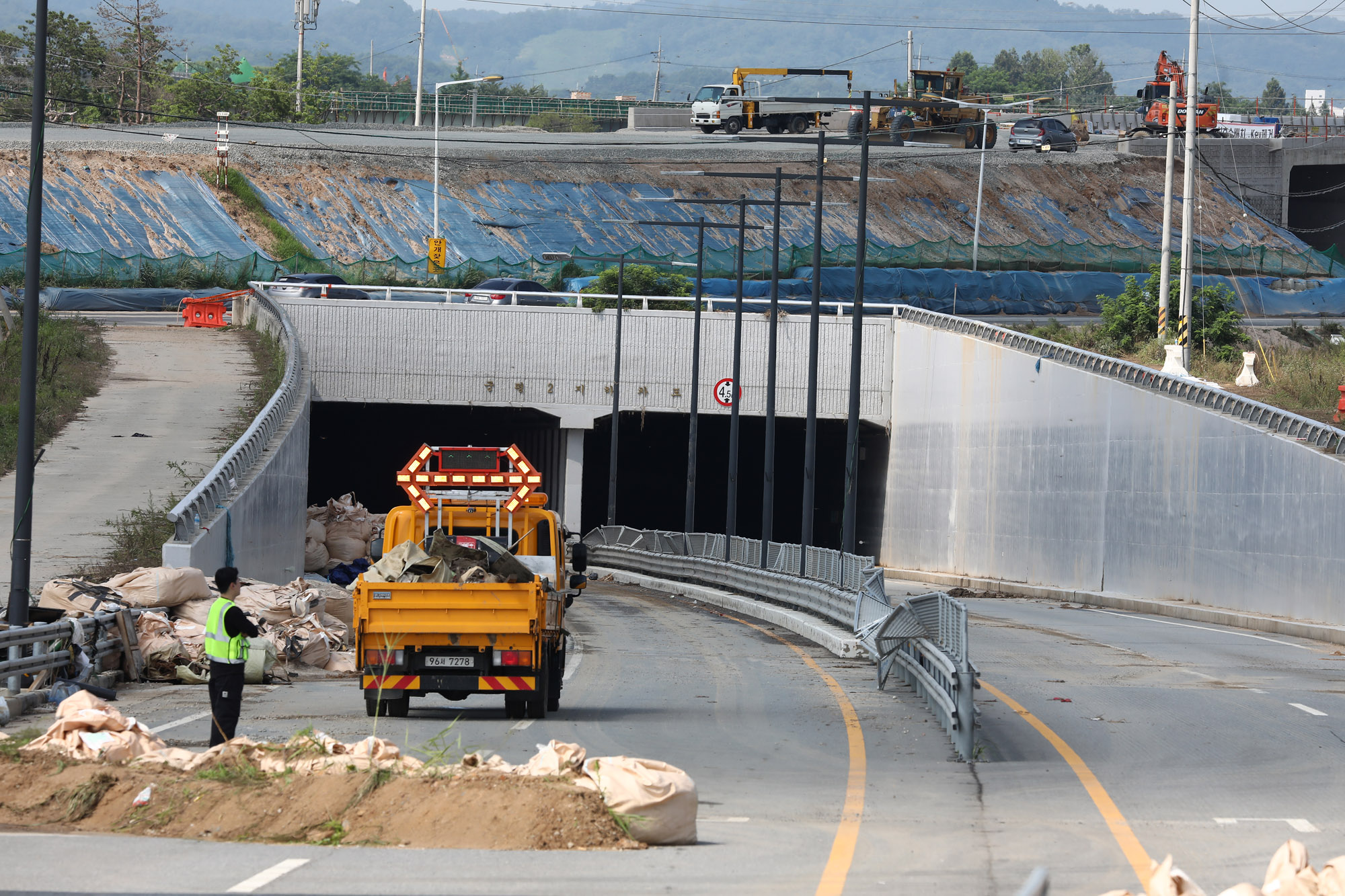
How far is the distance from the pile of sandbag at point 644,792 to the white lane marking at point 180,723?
18.2 feet

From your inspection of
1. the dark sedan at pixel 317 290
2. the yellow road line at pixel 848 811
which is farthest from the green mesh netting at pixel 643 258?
the yellow road line at pixel 848 811

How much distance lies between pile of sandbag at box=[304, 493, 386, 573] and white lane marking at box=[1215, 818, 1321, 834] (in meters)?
29.1

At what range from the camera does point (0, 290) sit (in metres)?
41.1

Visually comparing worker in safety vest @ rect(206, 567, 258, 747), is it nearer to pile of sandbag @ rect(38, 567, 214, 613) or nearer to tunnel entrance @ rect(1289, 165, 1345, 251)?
pile of sandbag @ rect(38, 567, 214, 613)

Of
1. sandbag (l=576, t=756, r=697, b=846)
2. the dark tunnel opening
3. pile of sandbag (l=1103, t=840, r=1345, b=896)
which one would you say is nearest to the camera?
pile of sandbag (l=1103, t=840, r=1345, b=896)

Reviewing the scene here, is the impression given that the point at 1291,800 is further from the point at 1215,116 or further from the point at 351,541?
the point at 1215,116

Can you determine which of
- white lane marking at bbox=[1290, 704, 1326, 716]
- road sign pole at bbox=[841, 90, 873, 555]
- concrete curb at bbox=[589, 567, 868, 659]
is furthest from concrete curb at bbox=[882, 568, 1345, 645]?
white lane marking at bbox=[1290, 704, 1326, 716]

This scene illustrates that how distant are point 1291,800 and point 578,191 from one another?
254 ft

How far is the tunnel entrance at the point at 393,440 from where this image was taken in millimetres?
61844

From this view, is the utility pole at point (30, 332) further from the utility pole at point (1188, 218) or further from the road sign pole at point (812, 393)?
the utility pole at point (1188, 218)

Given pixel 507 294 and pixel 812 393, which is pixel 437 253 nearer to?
pixel 507 294

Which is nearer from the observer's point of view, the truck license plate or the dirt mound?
the dirt mound

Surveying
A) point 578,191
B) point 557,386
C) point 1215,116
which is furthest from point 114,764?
point 1215,116

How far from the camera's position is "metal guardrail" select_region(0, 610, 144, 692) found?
14797 millimetres
